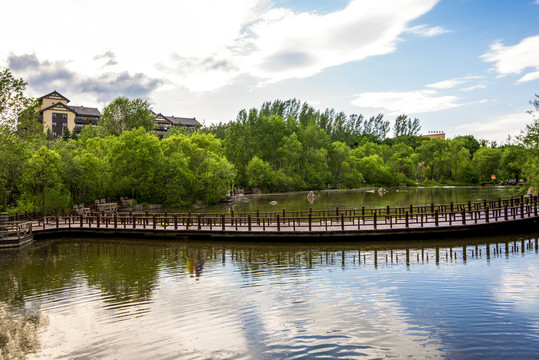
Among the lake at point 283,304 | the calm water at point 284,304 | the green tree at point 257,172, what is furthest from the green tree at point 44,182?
the green tree at point 257,172

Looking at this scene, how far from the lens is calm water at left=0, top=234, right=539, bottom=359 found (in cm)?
1023

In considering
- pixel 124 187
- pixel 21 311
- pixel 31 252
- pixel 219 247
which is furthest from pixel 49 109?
pixel 21 311

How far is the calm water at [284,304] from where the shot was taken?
33.6 feet

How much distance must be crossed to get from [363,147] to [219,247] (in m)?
108

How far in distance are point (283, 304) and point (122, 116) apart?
281 ft

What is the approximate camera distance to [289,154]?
103 meters

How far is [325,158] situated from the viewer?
11088cm

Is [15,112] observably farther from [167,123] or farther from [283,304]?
[167,123]

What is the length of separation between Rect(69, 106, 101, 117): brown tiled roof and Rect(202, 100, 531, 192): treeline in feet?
111

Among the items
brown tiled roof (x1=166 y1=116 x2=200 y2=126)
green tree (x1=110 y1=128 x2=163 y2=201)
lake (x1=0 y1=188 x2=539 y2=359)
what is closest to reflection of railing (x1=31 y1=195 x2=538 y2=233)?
lake (x1=0 y1=188 x2=539 y2=359)

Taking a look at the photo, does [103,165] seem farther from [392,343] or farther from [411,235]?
[392,343]

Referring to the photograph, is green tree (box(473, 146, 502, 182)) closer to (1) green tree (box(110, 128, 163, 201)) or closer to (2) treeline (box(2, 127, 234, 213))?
(2) treeline (box(2, 127, 234, 213))

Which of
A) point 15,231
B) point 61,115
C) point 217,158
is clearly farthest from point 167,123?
point 15,231

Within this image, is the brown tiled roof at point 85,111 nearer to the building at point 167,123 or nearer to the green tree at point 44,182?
the building at point 167,123
